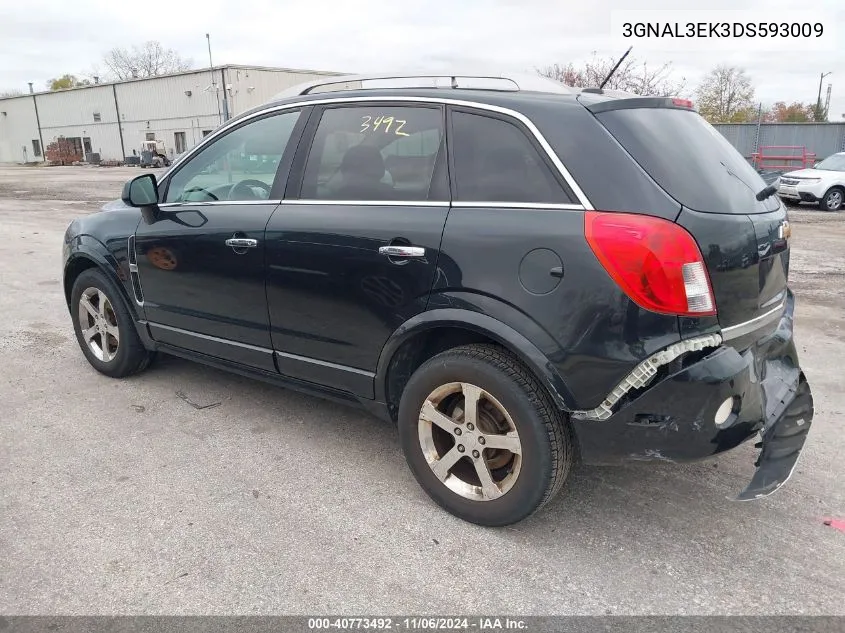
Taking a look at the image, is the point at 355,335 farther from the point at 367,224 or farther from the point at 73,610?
the point at 73,610

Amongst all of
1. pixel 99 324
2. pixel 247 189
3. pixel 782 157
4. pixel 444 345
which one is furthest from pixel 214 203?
pixel 782 157

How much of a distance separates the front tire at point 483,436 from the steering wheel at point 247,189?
54.8 inches

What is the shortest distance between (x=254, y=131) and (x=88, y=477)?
79.7 inches

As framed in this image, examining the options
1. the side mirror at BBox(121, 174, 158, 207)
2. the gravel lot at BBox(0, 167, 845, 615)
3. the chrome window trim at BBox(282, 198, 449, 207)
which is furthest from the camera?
the side mirror at BBox(121, 174, 158, 207)

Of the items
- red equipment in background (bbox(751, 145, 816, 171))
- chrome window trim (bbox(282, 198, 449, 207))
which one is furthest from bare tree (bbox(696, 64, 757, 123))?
chrome window trim (bbox(282, 198, 449, 207))

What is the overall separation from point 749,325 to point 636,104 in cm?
102

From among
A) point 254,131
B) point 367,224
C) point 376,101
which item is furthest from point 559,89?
point 254,131

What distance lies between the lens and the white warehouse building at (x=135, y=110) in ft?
130

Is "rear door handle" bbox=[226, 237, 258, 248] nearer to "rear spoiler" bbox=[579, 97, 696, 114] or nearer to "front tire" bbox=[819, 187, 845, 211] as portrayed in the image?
"rear spoiler" bbox=[579, 97, 696, 114]

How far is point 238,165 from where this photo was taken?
149 inches

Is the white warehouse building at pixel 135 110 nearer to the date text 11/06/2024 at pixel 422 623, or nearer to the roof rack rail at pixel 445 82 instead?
the roof rack rail at pixel 445 82

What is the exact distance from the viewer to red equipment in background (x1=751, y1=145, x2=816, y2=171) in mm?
22906

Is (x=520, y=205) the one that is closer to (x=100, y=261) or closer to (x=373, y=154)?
(x=373, y=154)

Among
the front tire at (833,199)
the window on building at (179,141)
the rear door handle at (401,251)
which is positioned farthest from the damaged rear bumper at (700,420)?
the window on building at (179,141)
